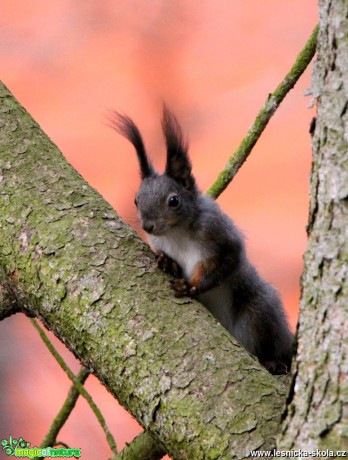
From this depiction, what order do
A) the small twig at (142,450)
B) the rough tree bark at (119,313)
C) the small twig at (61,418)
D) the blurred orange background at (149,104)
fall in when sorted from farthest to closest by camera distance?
the blurred orange background at (149,104), the small twig at (61,418), the small twig at (142,450), the rough tree bark at (119,313)

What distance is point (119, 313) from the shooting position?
1458 mm

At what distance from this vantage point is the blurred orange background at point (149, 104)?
9.07 ft

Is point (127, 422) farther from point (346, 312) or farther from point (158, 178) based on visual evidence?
point (346, 312)

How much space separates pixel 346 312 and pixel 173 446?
40cm


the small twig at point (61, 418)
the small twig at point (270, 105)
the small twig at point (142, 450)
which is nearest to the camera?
the small twig at point (142, 450)

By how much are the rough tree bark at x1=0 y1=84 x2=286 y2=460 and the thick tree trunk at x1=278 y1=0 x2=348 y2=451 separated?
159 millimetres

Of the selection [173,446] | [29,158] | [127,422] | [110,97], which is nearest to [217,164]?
[110,97]

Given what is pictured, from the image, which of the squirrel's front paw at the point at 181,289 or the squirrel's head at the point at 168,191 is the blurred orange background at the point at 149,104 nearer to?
the squirrel's head at the point at 168,191

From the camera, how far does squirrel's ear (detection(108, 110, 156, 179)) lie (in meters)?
1.99

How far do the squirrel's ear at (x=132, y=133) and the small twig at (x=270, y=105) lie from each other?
21 centimetres

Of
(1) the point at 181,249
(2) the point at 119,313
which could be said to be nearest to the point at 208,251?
(1) the point at 181,249

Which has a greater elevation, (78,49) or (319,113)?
(78,49)

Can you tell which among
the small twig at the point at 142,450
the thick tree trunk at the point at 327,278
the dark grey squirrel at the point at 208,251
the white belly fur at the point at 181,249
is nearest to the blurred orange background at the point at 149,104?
the dark grey squirrel at the point at 208,251

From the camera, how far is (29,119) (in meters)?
1.87
